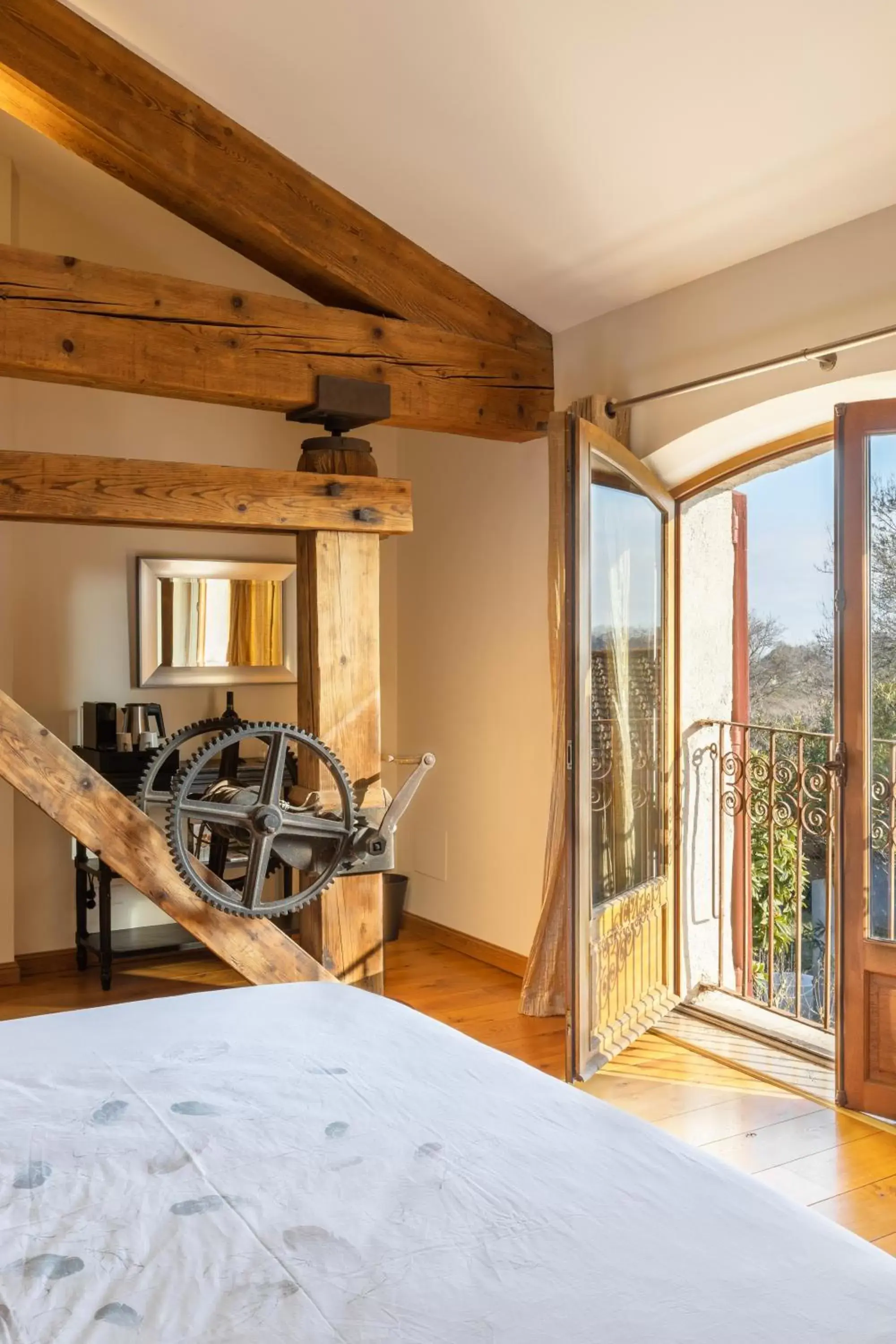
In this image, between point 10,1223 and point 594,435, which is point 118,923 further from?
point 10,1223

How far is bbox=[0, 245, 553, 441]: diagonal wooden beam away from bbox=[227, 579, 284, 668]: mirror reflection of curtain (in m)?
1.50

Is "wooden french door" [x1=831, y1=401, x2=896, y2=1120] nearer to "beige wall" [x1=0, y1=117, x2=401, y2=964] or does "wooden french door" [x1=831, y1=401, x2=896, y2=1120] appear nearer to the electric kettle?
the electric kettle

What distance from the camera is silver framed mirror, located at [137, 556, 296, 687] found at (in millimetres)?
5152

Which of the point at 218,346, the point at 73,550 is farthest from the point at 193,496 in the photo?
the point at 73,550

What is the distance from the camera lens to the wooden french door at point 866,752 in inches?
137

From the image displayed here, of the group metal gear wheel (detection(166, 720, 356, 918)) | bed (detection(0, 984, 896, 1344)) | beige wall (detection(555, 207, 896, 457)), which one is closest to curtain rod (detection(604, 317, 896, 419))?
beige wall (detection(555, 207, 896, 457))

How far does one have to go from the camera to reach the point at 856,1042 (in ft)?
11.6

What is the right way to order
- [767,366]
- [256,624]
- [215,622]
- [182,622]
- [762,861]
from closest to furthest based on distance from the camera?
[767,366]
[762,861]
[182,622]
[215,622]
[256,624]

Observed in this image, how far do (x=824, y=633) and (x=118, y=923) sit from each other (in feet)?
10.7

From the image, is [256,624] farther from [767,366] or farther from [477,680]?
[767,366]

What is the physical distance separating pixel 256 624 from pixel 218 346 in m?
1.94

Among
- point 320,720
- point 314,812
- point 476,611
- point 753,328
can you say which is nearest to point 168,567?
point 476,611

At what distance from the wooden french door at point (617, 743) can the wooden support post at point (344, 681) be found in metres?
0.67

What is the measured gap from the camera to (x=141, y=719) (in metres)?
4.88
